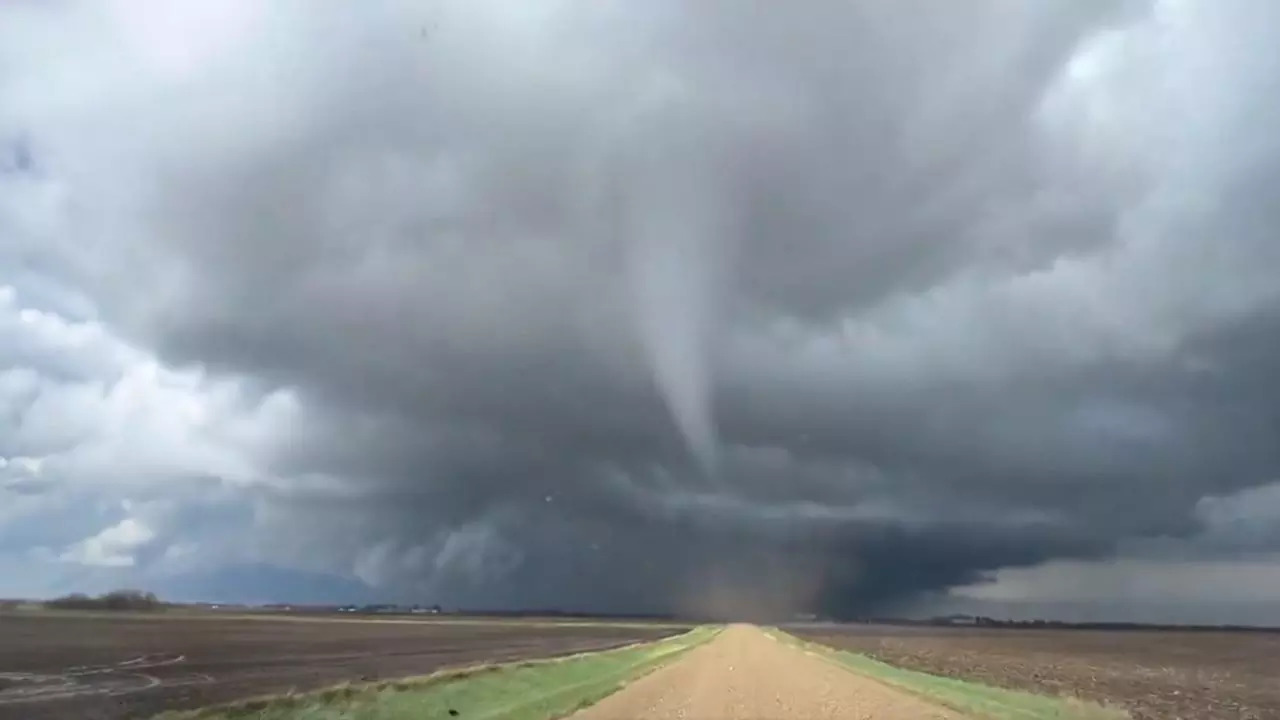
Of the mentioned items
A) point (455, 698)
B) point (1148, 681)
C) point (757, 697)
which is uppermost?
point (1148, 681)

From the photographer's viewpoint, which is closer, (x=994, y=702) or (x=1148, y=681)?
(x=994, y=702)

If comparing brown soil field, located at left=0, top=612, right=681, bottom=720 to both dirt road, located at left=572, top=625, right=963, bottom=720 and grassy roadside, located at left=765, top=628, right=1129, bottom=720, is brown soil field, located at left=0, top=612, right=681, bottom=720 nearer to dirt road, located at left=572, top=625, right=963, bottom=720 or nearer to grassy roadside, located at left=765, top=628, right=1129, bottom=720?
dirt road, located at left=572, top=625, right=963, bottom=720

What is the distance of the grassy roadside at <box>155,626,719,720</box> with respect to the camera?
1111 inches

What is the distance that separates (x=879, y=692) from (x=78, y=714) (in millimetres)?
26549

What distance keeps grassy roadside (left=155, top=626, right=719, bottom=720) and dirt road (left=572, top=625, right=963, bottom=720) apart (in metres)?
1.51

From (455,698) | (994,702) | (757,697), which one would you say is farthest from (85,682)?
(994,702)

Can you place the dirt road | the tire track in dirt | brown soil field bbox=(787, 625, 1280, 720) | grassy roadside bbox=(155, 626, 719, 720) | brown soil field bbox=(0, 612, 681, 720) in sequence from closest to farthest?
grassy roadside bbox=(155, 626, 719, 720) → the dirt road → brown soil field bbox=(0, 612, 681, 720) → the tire track in dirt → brown soil field bbox=(787, 625, 1280, 720)

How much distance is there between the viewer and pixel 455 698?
1359 inches

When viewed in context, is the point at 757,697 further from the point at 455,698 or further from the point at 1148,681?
the point at 1148,681

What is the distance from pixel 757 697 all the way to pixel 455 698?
989 cm

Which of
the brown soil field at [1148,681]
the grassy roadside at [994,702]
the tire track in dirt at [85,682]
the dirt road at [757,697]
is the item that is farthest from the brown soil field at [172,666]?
the brown soil field at [1148,681]

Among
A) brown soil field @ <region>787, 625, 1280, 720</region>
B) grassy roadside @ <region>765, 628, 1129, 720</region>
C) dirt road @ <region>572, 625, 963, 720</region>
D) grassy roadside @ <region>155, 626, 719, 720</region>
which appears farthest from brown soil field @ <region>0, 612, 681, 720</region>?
brown soil field @ <region>787, 625, 1280, 720</region>

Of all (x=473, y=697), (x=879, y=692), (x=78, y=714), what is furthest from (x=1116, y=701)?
(x=78, y=714)

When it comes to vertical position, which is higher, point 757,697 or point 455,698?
point 757,697
